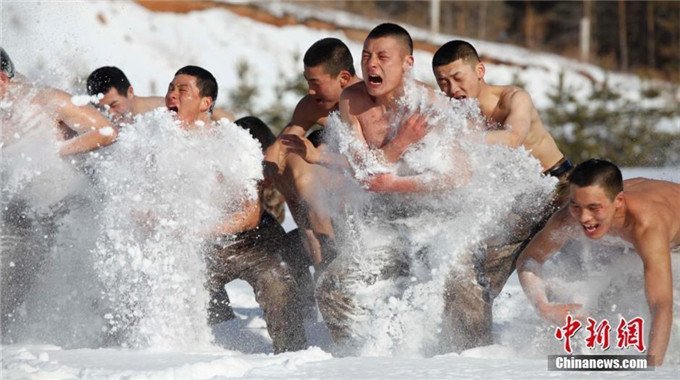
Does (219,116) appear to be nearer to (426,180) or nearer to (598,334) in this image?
(426,180)

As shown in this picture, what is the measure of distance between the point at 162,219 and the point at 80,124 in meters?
0.71

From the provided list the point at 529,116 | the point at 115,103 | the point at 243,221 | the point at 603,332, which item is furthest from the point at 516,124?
the point at 115,103

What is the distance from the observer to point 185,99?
Answer: 6074 millimetres

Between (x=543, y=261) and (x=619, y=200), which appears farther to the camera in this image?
(x=543, y=261)

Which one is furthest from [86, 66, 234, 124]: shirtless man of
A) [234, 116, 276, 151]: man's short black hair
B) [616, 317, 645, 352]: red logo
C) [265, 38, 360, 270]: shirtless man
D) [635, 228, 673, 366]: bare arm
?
[635, 228, 673, 366]: bare arm

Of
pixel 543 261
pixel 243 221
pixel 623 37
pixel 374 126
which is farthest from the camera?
pixel 623 37

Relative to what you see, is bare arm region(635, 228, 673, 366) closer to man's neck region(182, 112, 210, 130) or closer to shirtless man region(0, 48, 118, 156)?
man's neck region(182, 112, 210, 130)

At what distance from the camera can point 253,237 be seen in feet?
19.7

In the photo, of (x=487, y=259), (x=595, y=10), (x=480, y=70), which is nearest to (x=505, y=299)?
(x=487, y=259)

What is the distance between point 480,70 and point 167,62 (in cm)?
1398

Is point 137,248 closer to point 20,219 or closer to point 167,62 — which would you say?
point 20,219

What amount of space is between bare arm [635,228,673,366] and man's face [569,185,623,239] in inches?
6.8

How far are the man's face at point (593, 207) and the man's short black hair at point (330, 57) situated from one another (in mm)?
1845

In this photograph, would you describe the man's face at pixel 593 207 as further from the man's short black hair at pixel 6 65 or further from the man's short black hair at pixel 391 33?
the man's short black hair at pixel 6 65
